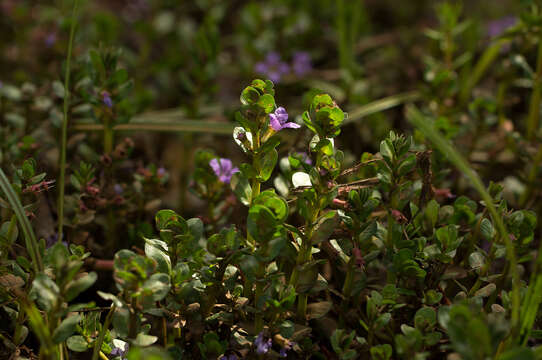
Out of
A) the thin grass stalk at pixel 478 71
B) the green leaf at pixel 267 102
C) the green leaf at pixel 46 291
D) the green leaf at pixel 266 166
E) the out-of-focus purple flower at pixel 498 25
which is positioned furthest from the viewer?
the out-of-focus purple flower at pixel 498 25

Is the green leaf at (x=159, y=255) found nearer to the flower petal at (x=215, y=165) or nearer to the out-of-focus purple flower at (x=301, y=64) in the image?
the flower petal at (x=215, y=165)

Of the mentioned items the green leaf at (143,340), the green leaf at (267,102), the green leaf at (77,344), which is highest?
the green leaf at (267,102)

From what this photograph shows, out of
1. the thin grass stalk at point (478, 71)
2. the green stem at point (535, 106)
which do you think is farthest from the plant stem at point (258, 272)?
the thin grass stalk at point (478, 71)

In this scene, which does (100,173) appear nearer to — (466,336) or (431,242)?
(431,242)

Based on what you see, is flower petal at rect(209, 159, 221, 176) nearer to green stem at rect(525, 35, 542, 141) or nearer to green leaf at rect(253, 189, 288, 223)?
green leaf at rect(253, 189, 288, 223)

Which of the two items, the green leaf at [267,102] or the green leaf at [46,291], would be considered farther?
the green leaf at [267,102]

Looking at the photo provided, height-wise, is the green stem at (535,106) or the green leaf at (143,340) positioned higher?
the green stem at (535,106)

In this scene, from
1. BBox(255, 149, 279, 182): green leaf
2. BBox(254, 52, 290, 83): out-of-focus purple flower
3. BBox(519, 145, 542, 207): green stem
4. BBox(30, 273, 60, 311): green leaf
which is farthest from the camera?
BBox(254, 52, 290, 83): out-of-focus purple flower

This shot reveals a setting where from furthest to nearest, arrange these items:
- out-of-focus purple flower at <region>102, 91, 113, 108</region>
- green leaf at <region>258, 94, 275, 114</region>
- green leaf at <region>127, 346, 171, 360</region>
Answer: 1. out-of-focus purple flower at <region>102, 91, 113, 108</region>
2. green leaf at <region>258, 94, 275, 114</region>
3. green leaf at <region>127, 346, 171, 360</region>

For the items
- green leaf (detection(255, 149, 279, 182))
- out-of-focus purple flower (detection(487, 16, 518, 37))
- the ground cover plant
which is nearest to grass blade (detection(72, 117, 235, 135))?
the ground cover plant
